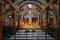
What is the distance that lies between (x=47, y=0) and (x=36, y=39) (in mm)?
4942

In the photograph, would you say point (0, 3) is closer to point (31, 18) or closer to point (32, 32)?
point (32, 32)

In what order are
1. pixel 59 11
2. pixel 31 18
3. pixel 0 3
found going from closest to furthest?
pixel 0 3 → pixel 59 11 → pixel 31 18

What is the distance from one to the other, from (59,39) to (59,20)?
1263 millimetres

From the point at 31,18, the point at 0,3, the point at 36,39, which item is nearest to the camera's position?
the point at 0,3

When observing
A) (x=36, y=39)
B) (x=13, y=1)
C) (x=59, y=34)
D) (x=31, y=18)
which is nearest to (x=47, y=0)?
(x=13, y=1)

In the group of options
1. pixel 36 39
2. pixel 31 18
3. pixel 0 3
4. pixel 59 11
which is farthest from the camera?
pixel 31 18

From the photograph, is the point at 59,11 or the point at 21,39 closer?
the point at 59,11

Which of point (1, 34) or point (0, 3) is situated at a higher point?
point (0, 3)

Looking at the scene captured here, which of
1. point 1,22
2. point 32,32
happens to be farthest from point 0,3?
point 32,32

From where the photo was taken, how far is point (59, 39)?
13805 millimetres

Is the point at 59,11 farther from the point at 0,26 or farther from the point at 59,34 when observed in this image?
the point at 0,26

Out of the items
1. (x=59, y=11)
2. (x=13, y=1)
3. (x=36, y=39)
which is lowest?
(x=36, y=39)

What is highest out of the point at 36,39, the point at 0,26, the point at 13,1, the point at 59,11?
the point at 13,1

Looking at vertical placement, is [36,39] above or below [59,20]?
below
